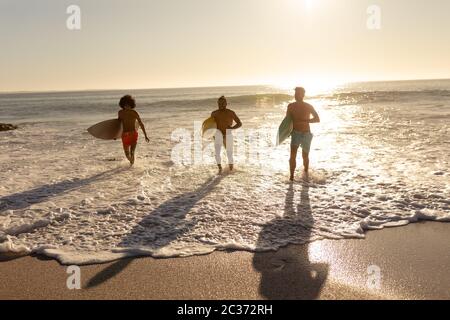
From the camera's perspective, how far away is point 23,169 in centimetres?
901

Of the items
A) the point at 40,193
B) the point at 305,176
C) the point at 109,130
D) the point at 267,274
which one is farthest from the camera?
the point at 109,130

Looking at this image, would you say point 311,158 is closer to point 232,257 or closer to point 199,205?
point 199,205

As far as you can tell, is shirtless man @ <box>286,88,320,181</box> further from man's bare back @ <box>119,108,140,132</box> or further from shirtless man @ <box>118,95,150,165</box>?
man's bare back @ <box>119,108,140,132</box>

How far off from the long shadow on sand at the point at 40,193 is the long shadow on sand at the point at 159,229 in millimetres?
2217

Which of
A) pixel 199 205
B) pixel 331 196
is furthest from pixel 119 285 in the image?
pixel 331 196

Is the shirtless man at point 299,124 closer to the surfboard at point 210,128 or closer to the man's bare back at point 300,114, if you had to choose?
the man's bare back at point 300,114

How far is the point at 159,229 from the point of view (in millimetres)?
4953

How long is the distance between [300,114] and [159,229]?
388 cm

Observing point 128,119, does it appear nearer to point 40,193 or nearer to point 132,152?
point 132,152

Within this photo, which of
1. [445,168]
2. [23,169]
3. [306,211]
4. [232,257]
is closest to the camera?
[232,257]

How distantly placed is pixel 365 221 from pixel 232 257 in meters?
2.04

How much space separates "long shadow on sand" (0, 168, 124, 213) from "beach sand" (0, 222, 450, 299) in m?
2.29

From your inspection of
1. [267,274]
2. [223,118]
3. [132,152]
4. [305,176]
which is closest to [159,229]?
[267,274]

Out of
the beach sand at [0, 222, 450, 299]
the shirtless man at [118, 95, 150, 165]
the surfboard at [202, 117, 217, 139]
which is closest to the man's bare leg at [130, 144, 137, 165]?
the shirtless man at [118, 95, 150, 165]
